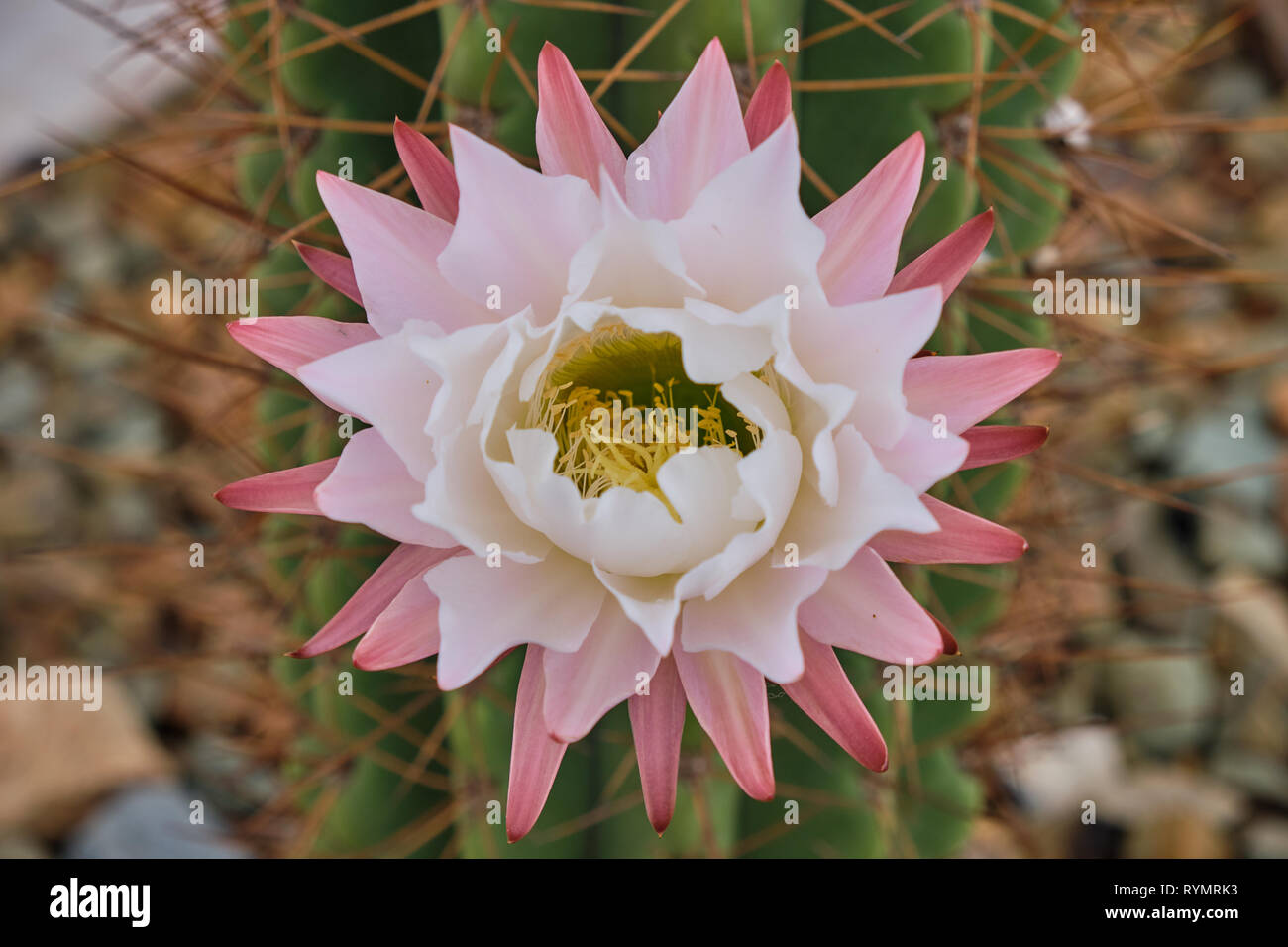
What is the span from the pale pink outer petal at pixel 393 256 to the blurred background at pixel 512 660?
119 mm

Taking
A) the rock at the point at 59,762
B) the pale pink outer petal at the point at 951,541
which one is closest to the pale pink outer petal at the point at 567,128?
the pale pink outer petal at the point at 951,541

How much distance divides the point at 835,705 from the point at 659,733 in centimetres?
8

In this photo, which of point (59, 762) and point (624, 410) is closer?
point (624, 410)

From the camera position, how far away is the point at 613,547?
1.41 feet

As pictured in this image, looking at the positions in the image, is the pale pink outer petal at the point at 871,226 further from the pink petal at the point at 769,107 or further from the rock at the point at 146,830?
the rock at the point at 146,830

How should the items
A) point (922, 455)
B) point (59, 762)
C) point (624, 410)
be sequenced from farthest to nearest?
point (59, 762)
point (624, 410)
point (922, 455)

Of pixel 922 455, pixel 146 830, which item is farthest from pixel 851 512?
pixel 146 830

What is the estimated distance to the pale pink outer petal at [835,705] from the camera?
1.42ft

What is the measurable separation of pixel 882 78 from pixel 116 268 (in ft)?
6.31

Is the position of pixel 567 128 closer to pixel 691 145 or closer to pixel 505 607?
pixel 691 145

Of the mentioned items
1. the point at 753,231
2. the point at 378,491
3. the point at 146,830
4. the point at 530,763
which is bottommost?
the point at 146,830

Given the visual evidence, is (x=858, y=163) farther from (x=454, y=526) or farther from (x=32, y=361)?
(x=32, y=361)

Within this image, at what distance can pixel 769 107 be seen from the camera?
1.49 ft
